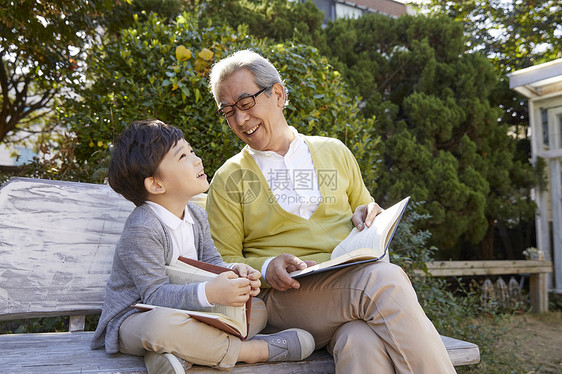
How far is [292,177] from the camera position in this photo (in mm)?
2230

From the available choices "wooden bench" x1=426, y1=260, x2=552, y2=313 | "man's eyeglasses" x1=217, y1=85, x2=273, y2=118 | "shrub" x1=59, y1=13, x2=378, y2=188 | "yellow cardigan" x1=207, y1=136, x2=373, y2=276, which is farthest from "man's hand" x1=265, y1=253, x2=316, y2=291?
"wooden bench" x1=426, y1=260, x2=552, y2=313

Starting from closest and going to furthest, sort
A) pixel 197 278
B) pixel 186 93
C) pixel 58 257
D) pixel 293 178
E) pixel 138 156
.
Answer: pixel 197 278 → pixel 138 156 → pixel 58 257 → pixel 293 178 → pixel 186 93

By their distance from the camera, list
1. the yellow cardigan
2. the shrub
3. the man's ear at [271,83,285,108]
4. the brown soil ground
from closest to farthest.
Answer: the yellow cardigan
the man's ear at [271,83,285,108]
the shrub
the brown soil ground

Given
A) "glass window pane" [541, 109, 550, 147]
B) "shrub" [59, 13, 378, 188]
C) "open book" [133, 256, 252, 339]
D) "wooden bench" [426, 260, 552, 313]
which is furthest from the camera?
"glass window pane" [541, 109, 550, 147]

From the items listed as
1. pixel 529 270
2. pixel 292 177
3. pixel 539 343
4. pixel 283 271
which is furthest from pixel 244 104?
pixel 529 270

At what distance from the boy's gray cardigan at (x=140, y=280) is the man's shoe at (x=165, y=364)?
0.17 metres

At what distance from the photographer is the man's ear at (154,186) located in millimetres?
1837

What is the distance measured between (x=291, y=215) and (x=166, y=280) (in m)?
0.63

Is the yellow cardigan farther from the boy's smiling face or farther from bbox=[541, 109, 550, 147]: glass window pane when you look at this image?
bbox=[541, 109, 550, 147]: glass window pane

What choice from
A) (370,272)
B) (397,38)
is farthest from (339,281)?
(397,38)

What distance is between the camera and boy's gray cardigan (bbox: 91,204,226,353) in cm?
162

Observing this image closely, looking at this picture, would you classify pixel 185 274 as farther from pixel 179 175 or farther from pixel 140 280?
pixel 179 175

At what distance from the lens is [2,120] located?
585cm

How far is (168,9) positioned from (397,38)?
8.96ft
